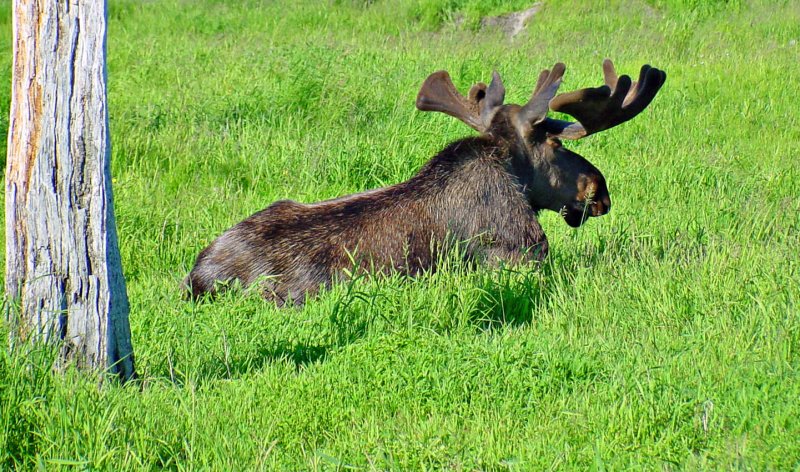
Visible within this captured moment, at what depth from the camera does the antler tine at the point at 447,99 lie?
7.31 m

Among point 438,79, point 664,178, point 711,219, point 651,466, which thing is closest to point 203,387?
point 651,466

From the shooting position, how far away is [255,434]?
406 cm

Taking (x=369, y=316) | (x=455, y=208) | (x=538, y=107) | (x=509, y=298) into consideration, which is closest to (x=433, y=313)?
(x=369, y=316)

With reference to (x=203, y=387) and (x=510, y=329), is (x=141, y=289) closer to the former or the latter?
→ (x=203, y=387)

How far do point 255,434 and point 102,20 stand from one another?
6.10 feet

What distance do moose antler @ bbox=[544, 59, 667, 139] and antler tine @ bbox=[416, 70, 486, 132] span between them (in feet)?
2.19

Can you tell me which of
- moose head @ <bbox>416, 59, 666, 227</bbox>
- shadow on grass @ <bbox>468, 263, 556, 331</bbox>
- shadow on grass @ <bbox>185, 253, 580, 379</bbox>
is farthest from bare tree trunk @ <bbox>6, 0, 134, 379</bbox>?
moose head @ <bbox>416, 59, 666, 227</bbox>

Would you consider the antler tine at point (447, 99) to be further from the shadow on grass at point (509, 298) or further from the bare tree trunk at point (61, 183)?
the bare tree trunk at point (61, 183)

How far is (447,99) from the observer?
7.32m

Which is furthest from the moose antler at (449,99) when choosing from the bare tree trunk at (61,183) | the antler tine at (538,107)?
the bare tree trunk at (61,183)

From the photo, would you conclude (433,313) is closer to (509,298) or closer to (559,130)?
(509,298)

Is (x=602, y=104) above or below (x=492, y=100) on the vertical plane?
above

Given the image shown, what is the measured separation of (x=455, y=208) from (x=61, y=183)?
2.88 meters

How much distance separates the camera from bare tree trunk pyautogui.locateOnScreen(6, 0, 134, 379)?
14.0 ft
